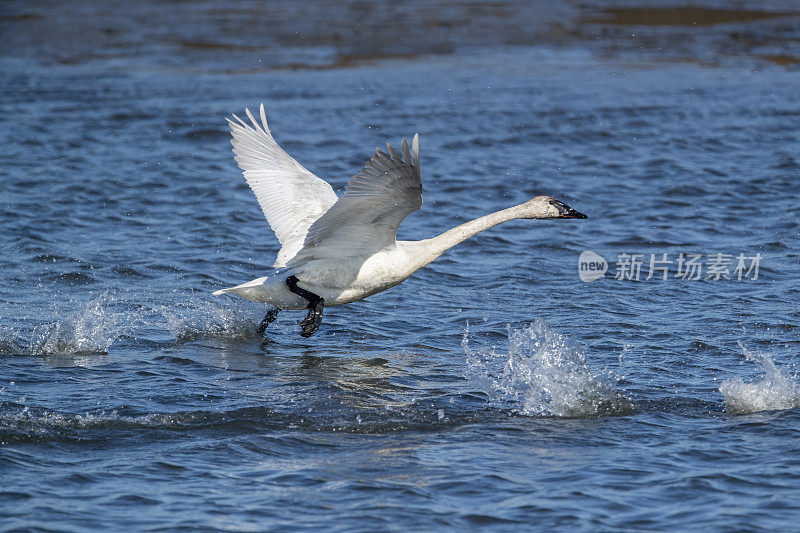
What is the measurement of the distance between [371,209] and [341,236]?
1.99ft

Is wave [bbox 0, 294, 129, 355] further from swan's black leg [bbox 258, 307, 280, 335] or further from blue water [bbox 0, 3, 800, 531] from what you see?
swan's black leg [bbox 258, 307, 280, 335]

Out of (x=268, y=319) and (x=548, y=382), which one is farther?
(x=268, y=319)

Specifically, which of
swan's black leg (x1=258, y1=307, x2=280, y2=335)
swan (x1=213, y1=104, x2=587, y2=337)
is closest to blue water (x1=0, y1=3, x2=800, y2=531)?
swan's black leg (x1=258, y1=307, x2=280, y2=335)

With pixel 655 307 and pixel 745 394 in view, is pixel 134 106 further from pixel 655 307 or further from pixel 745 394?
pixel 745 394

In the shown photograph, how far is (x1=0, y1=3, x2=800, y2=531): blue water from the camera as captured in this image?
6.31m

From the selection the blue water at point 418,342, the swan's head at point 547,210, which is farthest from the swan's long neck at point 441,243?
the blue water at point 418,342

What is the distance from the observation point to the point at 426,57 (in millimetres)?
26156

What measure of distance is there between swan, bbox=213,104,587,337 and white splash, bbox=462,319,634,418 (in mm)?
978

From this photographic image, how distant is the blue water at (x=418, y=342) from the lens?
20.7ft

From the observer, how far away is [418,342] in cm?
948

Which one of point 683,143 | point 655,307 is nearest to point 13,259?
point 655,307

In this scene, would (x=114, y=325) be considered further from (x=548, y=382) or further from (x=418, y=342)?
(x=548, y=382)

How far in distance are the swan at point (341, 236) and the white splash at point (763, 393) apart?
2226 mm

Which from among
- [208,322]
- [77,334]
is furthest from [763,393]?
[77,334]
